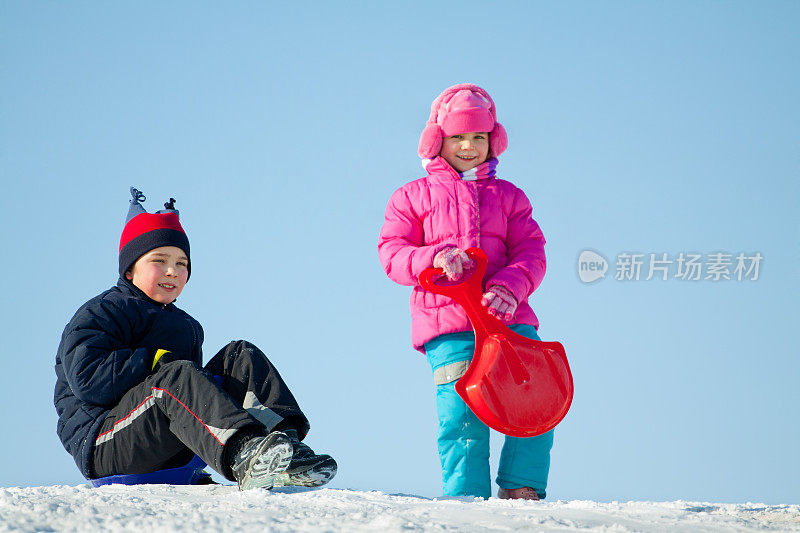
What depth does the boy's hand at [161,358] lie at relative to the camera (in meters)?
3.12

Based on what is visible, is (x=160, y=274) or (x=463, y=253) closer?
(x=463, y=253)

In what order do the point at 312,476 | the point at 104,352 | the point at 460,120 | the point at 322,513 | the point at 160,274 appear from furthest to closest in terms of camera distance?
the point at 460,120, the point at 160,274, the point at 104,352, the point at 312,476, the point at 322,513

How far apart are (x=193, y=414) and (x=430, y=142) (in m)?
1.67

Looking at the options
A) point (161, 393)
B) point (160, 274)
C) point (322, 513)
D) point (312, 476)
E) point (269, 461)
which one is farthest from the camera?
point (160, 274)

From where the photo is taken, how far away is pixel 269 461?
8.48 ft

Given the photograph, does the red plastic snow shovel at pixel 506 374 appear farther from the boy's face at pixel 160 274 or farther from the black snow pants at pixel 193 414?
the boy's face at pixel 160 274

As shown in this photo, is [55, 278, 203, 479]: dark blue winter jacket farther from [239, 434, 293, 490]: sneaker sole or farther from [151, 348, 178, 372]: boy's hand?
[239, 434, 293, 490]: sneaker sole

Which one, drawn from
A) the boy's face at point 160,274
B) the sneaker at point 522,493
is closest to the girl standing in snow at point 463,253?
the sneaker at point 522,493

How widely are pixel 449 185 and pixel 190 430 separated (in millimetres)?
1563

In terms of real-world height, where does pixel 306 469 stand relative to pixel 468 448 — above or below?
below

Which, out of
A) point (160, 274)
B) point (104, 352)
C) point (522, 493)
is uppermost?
point (160, 274)

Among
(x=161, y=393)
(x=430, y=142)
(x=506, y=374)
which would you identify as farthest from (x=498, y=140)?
(x=161, y=393)

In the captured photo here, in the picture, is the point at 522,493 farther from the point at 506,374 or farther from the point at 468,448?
the point at 506,374

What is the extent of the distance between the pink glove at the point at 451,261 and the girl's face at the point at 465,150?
0.59 metres
